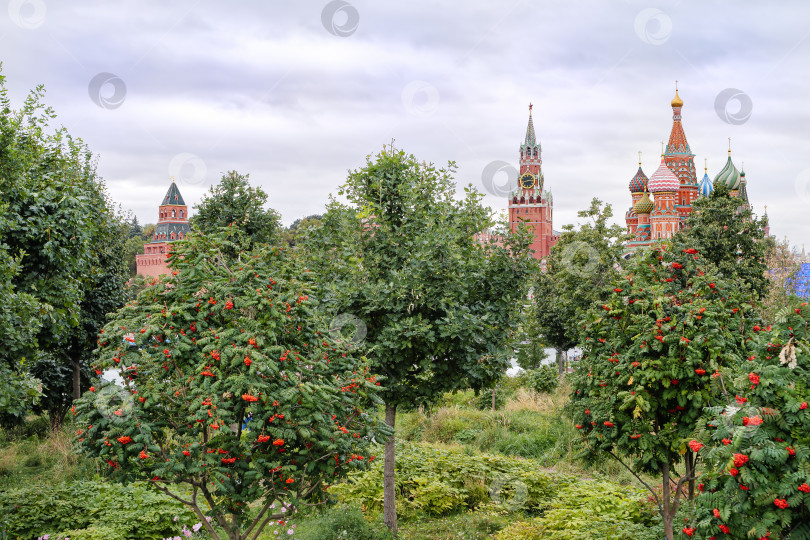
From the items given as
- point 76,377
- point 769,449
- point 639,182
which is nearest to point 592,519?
point 769,449

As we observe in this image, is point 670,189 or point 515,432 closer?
point 515,432

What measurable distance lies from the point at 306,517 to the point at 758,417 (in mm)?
8148

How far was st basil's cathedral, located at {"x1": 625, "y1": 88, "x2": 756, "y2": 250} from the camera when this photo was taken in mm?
61000

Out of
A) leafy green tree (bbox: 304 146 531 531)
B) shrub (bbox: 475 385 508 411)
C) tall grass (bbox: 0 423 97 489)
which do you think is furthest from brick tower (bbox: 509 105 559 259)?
leafy green tree (bbox: 304 146 531 531)

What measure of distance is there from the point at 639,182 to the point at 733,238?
158 feet

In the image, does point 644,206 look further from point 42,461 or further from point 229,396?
point 229,396

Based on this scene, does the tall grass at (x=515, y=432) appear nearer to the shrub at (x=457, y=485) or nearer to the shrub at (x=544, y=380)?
the shrub at (x=457, y=485)

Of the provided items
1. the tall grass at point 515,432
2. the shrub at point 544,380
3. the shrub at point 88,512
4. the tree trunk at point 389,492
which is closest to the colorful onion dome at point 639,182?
the shrub at point 544,380

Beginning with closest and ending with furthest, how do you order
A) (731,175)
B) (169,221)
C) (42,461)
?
(42,461), (731,175), (169,221)

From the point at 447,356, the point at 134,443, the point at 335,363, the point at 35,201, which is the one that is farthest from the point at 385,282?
the point at 35,201

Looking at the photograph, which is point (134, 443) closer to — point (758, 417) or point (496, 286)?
point (758, 417)

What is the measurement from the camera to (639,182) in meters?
68.4

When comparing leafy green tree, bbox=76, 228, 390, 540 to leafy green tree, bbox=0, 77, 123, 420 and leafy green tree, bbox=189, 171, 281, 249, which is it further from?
leafy green tree, bbox=189, 171, 281, 249

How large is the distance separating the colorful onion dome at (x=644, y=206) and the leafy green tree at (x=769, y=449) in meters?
64.7
